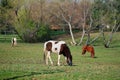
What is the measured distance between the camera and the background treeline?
67.3 meters

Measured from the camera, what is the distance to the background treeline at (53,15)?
67312 millimetres

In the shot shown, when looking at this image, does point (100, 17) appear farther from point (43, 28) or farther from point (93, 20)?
point (43, 28)

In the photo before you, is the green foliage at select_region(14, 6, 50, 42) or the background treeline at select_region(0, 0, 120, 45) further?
the green foliage at select_region(14, 6, 50, 42)

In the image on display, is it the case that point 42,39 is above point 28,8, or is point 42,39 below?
below

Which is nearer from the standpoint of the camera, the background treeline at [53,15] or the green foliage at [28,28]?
the background treeline at [53,15]

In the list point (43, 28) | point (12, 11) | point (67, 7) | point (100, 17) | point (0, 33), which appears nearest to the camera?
point (100, 17)

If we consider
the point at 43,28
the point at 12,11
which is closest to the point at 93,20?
the point at 43,28

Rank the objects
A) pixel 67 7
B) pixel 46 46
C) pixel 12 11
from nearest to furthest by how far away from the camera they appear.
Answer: pixel 46 46
pixel 67 7
pixel 12 11

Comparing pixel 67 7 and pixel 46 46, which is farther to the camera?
pixel 67 7

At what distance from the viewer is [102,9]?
67.6 meters

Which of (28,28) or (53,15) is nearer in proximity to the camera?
(28,28)

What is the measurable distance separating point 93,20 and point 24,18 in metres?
19.2

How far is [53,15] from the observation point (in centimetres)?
8244

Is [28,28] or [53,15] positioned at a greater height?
[53,15]
